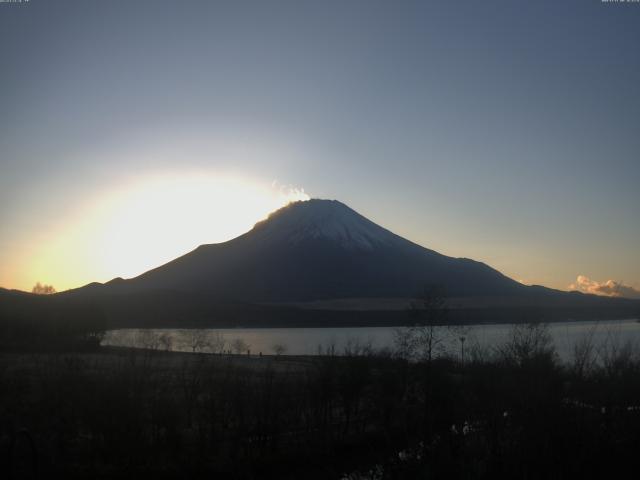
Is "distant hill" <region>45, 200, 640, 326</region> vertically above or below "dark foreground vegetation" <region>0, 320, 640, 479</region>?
above

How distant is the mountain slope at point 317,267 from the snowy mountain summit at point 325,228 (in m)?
0.28

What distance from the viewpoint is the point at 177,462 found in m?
14.0

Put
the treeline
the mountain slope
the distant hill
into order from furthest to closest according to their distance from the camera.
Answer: the mountain slope, the distant hill, the treeline

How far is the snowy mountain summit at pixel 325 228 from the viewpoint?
171 m

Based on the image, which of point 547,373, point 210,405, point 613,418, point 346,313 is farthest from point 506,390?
point 346,313

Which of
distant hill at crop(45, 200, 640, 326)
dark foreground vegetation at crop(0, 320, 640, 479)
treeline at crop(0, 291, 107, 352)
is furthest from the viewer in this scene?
distant hill at crop(45, 200, 640, 326)

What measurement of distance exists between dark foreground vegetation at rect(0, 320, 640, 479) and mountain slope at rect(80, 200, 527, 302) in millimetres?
111160

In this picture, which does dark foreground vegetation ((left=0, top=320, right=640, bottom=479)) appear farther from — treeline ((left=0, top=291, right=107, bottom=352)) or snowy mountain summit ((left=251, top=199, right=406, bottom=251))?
snowy mountain summit ((left=251, top=199, right=406, bottom=251))

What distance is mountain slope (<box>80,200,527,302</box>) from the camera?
14050 cm

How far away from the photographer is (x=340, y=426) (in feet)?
58.6

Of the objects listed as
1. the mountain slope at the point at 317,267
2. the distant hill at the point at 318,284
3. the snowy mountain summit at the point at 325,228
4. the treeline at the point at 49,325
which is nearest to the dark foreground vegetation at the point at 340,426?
the treeline at the point at 49,325

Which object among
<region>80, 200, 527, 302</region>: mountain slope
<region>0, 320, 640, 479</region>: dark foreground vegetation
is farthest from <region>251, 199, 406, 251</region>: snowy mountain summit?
<region>0, 320, 640, 479</region>: dark foreground vegetation

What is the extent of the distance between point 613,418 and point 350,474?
586 centimetres

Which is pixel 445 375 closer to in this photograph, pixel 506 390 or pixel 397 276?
pixel 506 390
